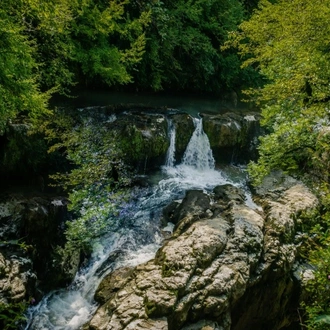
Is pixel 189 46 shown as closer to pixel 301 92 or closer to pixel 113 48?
pixel 113 48

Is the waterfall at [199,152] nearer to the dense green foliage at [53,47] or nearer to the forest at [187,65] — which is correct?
the forest at [187,65]

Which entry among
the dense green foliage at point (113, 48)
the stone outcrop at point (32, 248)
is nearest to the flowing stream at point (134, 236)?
the stone outcrop at point (32, 248)

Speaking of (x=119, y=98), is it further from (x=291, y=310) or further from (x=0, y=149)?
(x=291, y=310)

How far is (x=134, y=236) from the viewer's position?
685 centimetres

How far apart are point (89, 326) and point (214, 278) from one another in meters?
1.87

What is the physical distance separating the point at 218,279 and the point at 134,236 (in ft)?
8.60

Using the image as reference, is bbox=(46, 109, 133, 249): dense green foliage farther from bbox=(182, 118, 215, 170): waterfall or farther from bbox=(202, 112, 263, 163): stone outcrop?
bbox=(202, 112, 263, 163): stone outcrop

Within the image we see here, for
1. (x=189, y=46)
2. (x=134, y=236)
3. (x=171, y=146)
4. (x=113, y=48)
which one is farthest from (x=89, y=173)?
(x=189, y=46)

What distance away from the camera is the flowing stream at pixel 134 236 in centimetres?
515

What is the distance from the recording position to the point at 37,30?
725 centimetres

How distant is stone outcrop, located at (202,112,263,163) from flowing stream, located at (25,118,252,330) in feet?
1.11

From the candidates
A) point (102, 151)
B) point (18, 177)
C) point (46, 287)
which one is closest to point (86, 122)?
point (102, 151)

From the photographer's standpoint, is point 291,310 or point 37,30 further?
point 37,30

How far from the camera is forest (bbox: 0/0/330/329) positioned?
4473 millimetres
